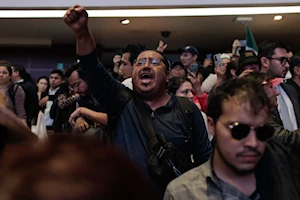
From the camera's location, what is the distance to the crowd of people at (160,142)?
1.64 feet

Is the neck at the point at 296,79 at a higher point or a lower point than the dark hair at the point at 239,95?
Answer: higher

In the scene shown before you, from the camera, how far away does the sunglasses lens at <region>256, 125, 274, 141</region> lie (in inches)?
63.4

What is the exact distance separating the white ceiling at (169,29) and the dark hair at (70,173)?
6.22 meters

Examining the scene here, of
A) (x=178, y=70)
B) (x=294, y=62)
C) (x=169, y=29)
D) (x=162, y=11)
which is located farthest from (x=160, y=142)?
(x=169, y=29)

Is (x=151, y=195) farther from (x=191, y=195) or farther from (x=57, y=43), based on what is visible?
(x=57, y=43)

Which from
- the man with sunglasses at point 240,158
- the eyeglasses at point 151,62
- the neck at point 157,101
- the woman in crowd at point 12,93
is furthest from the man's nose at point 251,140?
the woman in crowd at point 12,93

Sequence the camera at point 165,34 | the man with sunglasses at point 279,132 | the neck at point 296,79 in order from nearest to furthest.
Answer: the man with sunglasses at point 279,132, the neck at point 296,79, the camera at point 165,34

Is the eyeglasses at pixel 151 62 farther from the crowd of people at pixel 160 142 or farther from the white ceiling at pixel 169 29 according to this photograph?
the white ceiling at pixel 169 29

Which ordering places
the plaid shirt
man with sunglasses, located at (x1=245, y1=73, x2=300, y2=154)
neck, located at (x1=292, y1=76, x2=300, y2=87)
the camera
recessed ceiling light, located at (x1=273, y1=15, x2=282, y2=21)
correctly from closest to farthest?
the plaid shirt → man with sunglasses, located at (x1=245, y1=73, x2=300, y2=154) → neck, located at (x1=292, y1=76, x2=300, y2=87) → recessed ceiling light, located at (x1=273, y1=15, x2=282, y2=21) → the camera

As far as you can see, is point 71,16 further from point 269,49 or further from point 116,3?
point 116,3

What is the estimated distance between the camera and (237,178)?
1593 millimetres

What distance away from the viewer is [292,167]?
1542 mm

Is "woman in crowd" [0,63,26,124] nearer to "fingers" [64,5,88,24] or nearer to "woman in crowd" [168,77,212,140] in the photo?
"woman in crowd" [168,77,212,140]

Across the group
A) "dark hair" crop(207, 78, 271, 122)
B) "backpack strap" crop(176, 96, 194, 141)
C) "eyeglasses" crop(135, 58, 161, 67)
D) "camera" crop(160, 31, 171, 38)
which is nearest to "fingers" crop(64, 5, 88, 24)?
"eyeglasses" crop(135, 58, 161, 67)
